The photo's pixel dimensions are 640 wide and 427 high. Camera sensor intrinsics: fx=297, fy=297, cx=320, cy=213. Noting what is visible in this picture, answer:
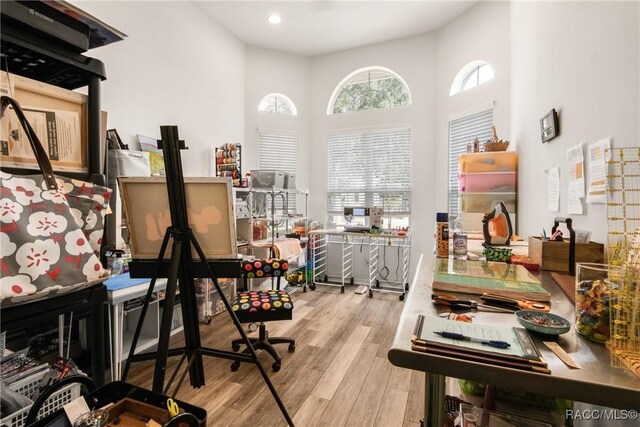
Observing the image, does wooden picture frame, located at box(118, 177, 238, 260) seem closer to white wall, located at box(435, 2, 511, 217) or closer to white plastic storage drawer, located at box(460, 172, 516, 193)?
white plastic storage drawer, located at box(460, 172, 516, 193)

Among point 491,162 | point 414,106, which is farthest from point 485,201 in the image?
point 414,106

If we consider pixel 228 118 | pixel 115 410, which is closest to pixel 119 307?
pixel 115 410

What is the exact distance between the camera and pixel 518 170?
270cm

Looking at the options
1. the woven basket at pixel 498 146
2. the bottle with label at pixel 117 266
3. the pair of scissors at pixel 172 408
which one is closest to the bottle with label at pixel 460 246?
the pair of scissors at pixel 172 408

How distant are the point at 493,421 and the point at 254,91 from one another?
4737mm

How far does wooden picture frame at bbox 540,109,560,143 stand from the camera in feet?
5.63

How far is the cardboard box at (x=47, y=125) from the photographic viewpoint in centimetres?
112

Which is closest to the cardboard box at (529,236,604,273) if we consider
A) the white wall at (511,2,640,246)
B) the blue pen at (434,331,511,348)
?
the white wall at (511,2,640,246)

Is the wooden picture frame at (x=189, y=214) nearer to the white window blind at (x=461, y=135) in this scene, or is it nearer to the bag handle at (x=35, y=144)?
the bag handle at (x=35, y=144)

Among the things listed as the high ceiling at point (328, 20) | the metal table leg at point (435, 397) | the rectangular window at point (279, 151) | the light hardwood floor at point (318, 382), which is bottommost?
the light hardwood floor at point (318, 382)

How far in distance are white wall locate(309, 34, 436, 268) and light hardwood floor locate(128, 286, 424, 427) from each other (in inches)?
72.4

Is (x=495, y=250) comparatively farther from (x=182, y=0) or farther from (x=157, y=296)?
(x=182, y=0)

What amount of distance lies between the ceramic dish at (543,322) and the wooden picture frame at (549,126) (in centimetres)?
141

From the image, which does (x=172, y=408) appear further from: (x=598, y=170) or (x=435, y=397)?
(x=598, y=170)
